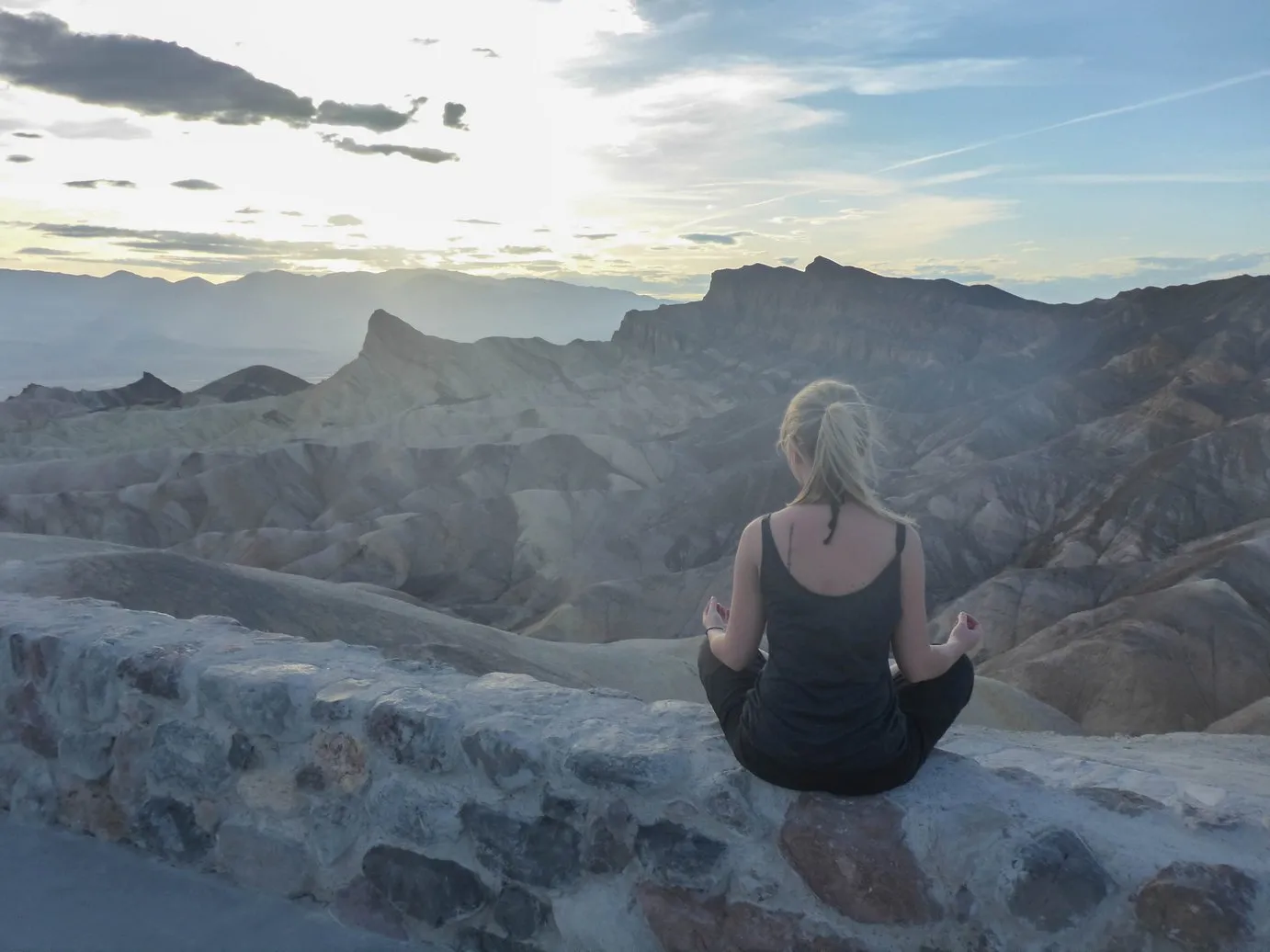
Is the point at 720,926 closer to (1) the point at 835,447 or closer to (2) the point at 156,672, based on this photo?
(1) the point at 835,447

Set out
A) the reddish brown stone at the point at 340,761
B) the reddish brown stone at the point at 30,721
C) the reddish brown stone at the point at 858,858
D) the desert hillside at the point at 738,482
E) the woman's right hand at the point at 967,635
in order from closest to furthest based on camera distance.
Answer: the reddish brown stone at the point at 858,858 < the woman's right hand at the point at 967,635 < the reddish brown stone at the point at 340,761 < the reddish brown stone at the point at 30,721 < the desert hillside at the point at 738,482

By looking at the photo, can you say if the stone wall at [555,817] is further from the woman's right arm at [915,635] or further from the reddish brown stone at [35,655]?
the woman's right arm at [915,635]

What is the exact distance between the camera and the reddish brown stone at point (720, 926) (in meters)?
2.62

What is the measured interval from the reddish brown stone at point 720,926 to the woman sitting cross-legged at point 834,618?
1.12 feet

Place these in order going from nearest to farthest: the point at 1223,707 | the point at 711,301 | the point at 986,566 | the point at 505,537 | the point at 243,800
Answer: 1. the point at 243,800
2. the point at 1223,707
3. the point at 986,566
4. the point at 505,537
5. the point at 711,301

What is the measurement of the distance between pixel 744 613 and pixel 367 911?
1460 millimetres

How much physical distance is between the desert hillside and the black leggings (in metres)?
11.4

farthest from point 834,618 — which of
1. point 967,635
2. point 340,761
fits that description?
point 340,761

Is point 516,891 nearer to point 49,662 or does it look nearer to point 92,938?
point 92,938

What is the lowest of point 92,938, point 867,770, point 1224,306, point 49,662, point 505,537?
point 505,537

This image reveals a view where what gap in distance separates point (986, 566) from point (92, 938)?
3100 cm

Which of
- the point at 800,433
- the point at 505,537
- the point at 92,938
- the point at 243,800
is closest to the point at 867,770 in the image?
the point at 800,433

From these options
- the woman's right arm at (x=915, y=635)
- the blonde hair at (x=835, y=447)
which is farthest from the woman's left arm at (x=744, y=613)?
the woman's right arm at (x=915, y=635)

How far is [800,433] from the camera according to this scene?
282cm
